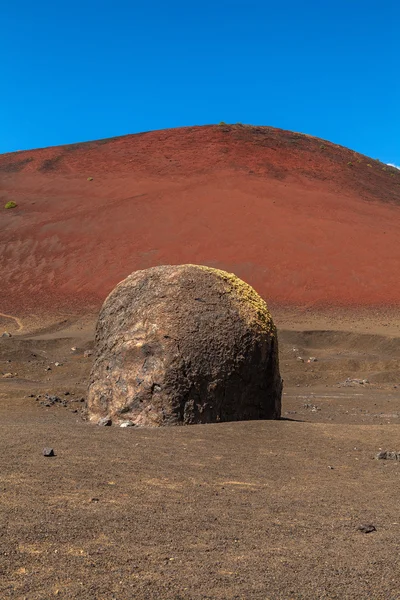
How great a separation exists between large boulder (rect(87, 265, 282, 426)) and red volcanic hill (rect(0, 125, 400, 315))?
715 inches

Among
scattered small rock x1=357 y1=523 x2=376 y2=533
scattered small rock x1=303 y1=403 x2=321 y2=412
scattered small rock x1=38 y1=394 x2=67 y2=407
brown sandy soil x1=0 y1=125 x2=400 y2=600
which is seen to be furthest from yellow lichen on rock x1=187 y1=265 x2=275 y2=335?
scattered small rock x1=357 y1=523 x2=376 y2=533

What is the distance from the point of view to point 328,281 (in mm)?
27578

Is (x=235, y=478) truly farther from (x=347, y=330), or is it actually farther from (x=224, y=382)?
(x=347, y=330)

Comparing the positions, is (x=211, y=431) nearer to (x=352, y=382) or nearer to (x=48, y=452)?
(x=48, y=452)

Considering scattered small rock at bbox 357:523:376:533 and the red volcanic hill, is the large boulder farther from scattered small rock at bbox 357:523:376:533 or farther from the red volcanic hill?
the red volcanic hill

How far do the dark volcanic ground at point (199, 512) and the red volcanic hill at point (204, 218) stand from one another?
2002 centimetres

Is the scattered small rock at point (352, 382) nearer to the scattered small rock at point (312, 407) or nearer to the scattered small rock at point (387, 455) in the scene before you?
the scattered small rock at point (312, 407)

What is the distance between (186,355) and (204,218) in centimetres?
2858

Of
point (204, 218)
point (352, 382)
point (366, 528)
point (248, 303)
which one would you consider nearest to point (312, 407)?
point (248, 303)

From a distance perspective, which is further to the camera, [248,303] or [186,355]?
[248,303]

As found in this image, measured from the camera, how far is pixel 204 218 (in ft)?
115

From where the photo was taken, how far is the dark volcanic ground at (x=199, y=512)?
2742mm

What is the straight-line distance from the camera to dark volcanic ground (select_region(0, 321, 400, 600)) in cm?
274

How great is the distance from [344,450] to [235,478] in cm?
173
